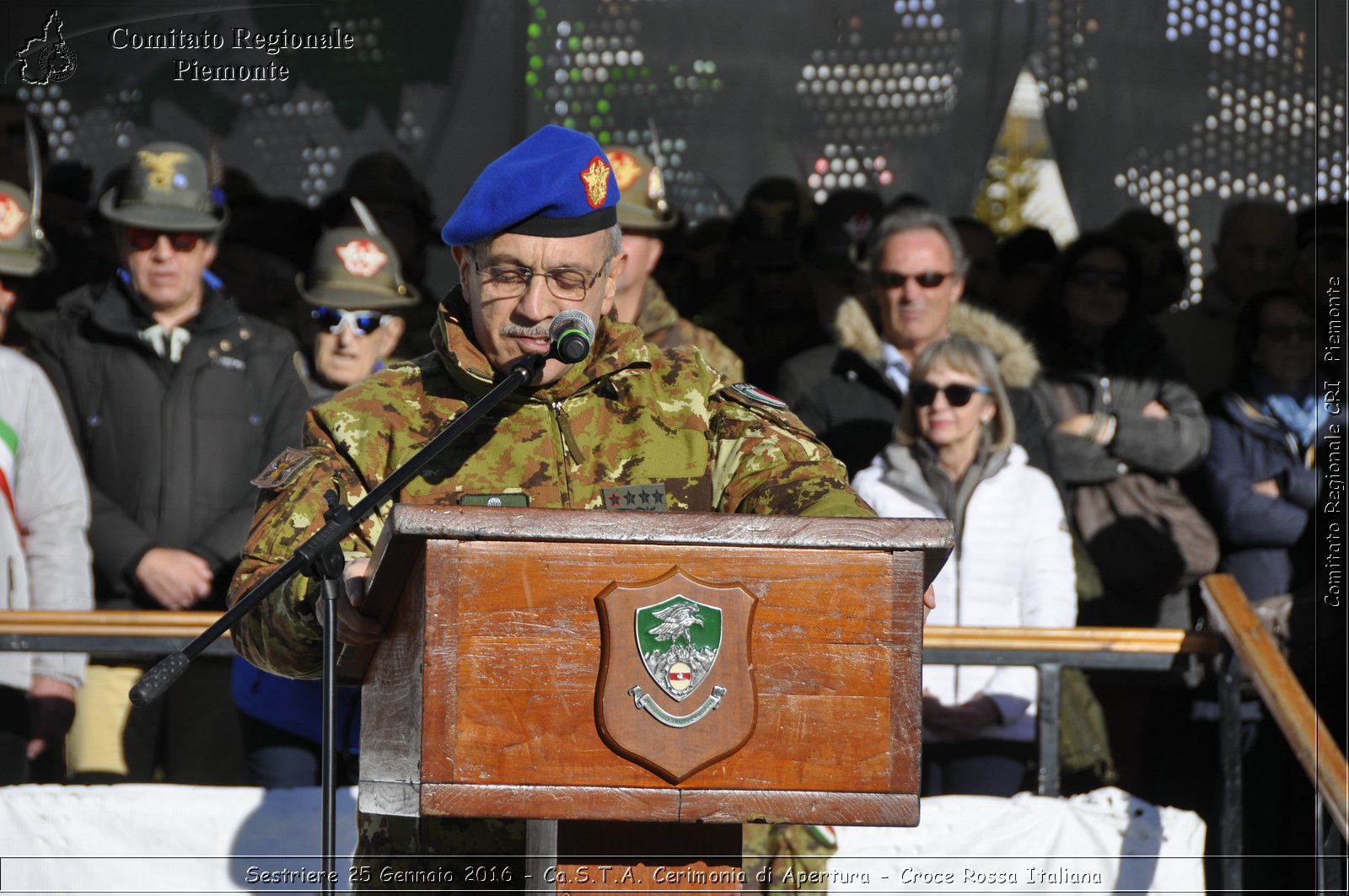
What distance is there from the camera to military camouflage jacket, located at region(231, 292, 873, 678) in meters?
2.94

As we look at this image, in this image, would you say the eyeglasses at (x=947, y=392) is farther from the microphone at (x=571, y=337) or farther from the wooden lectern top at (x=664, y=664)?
the wooden lectern top at (x=664, y=664)

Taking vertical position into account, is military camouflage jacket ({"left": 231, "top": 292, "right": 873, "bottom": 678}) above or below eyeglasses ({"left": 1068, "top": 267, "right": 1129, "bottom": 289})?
below

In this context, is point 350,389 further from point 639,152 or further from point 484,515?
point 639,152

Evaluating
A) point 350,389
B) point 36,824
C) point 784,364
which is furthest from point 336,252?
point 350,389

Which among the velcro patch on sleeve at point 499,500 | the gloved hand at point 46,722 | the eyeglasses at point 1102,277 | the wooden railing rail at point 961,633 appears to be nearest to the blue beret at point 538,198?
the velcro patch on sleeve at point 499,500

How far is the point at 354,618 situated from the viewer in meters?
2.53

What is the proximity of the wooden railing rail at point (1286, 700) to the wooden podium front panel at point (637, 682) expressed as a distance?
2.51 metres

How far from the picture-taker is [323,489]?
2.85 m

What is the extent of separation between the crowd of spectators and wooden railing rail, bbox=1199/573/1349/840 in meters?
0.63

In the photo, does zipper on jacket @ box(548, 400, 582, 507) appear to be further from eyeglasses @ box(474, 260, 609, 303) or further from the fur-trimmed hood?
the fur-trimmed hood

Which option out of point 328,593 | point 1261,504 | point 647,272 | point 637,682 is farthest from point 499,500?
point 1261,504

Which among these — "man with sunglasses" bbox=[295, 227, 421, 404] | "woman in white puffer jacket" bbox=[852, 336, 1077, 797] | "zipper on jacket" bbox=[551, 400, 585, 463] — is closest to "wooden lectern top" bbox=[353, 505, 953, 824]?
"zipper on jacket" bbox=[551, 400, 585, 463]

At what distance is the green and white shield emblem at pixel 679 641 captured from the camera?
219cm

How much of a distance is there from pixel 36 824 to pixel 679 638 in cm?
313
